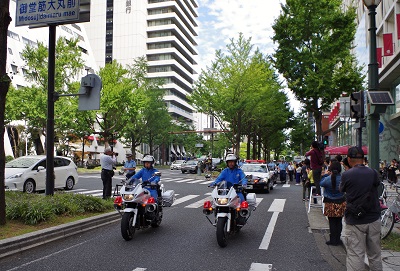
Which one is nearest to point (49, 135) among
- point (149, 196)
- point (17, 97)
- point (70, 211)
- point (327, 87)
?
point (70, 211)

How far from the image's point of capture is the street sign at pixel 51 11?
31.7 feet

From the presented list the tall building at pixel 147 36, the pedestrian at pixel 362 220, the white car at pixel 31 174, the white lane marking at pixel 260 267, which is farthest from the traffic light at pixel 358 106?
the tall building at pixel 147 36

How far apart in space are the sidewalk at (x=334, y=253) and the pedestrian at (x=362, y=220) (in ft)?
3.97

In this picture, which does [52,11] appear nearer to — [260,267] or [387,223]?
[260,267]

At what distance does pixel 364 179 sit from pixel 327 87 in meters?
21.4

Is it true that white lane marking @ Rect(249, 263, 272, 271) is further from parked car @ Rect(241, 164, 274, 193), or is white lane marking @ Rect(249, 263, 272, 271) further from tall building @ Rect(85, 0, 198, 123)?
tall building @ Rect(85, 0, 198, 123)

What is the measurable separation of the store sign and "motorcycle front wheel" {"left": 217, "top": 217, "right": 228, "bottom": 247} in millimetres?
6460

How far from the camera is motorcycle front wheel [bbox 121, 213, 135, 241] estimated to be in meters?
7.27

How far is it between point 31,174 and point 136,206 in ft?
30.1

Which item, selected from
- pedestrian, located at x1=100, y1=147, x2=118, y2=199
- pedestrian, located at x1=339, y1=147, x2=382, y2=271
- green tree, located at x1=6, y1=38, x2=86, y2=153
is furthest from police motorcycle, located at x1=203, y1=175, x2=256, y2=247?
green tree, located at x1=6, y1=38, x2=86, y2=153

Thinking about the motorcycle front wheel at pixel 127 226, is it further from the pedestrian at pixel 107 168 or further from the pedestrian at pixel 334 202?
the pedestrian at pixel 107 168

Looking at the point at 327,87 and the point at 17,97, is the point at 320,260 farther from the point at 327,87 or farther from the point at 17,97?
the point at 17,97

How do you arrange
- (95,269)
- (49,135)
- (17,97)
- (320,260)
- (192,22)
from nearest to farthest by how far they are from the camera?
1. (95,269)
2. (320,260)
3. (49,135)
4. (17,97)
5. (192,22)

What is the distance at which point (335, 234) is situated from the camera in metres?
7.34
